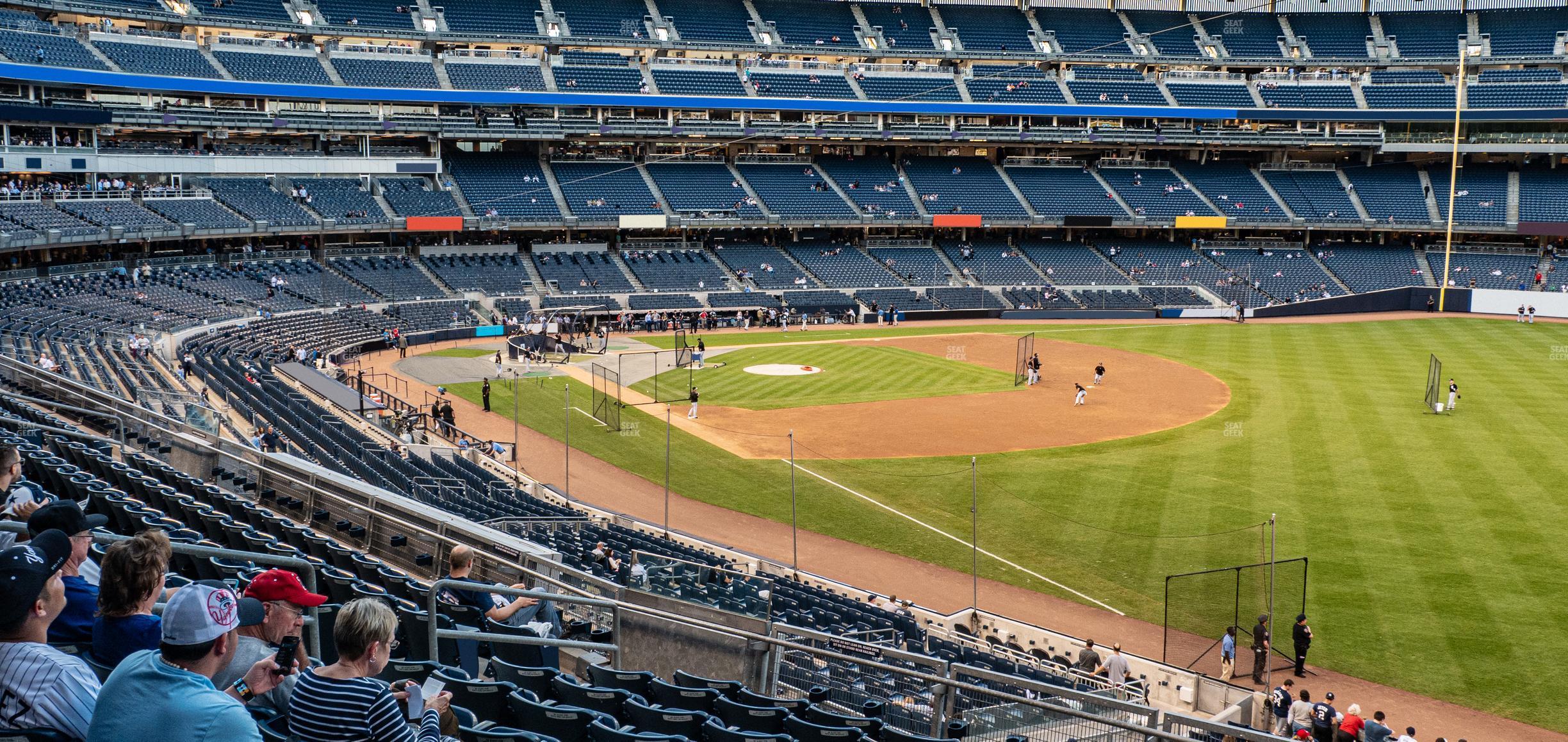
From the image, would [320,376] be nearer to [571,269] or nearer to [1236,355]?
[571,269]

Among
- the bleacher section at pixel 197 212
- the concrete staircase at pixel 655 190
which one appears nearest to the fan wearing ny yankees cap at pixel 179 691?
the bleacher section at pixel 197 212

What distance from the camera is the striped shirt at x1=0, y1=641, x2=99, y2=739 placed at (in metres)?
5.00

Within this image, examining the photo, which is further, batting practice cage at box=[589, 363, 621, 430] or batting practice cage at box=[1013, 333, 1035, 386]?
batting practice cage at box=[1013, 333, 1035, 386]

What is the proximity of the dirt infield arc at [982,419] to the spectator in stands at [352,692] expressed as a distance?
94.9 ft

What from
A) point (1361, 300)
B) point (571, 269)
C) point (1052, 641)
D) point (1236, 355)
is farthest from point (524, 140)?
point (1052, 641)

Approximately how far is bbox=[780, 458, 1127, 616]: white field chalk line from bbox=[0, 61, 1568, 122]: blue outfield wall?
45441 millimetres

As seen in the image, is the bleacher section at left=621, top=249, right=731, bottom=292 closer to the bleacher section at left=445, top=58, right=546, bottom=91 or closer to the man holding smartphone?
the bleacher section at left=445, top=58, right=546, bottom=91

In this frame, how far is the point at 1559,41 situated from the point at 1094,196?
33410 mm

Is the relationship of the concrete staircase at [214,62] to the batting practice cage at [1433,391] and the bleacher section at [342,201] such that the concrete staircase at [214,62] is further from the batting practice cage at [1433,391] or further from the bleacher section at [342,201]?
the batting practice cage at [1433,391]

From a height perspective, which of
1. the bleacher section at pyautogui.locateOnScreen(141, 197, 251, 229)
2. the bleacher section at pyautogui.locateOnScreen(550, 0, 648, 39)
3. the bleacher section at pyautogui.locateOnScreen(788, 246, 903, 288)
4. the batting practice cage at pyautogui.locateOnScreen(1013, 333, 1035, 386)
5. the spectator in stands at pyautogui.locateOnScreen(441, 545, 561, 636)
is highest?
the bleacher section at pyautogui.locateOnScreen(550, 0, 648, 39)

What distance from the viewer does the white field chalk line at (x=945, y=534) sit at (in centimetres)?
2236

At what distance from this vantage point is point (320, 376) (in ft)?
126

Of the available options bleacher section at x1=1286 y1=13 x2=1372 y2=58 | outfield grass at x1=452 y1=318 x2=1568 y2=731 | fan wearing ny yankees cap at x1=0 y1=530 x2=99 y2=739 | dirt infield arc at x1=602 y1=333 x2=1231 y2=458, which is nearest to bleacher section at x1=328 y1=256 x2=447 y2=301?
outfield grass at x1=452 y1=318 x2=1568 y2=731

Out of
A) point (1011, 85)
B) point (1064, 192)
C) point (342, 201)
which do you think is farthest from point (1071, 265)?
point (342, 201)
